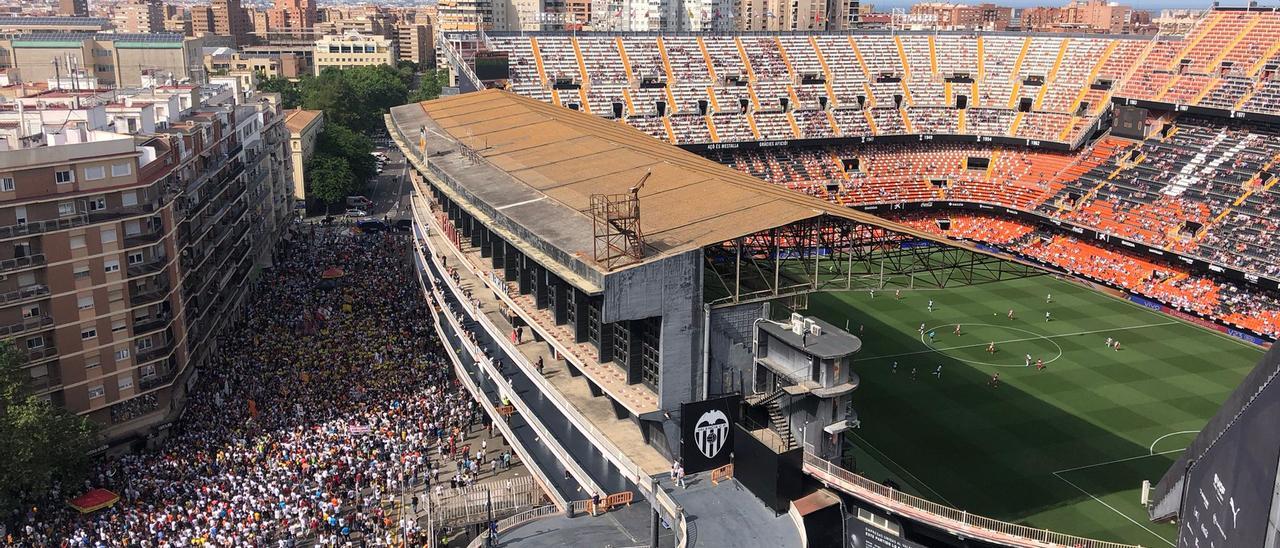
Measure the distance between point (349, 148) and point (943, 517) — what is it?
8577 cm

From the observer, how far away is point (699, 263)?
33469 mm

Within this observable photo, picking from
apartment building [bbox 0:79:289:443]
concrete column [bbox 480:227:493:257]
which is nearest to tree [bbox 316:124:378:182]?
apartment building [bbox 0:79:289:443]

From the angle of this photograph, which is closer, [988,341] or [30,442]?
[30,442]

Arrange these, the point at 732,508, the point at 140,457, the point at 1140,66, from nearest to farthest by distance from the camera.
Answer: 1. the point at 732,508
2. the point at 140,457
3. the point at 1140,66

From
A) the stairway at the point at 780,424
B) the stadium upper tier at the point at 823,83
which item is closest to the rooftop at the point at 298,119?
the stadium upper tier at the point at 823,83

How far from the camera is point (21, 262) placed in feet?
134

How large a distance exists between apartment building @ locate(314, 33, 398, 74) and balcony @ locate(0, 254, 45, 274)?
162 meters

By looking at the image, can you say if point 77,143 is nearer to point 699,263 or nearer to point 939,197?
point 699,263

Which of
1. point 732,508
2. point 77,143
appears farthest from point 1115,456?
point 77,143

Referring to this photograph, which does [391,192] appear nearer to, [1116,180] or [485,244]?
[485,244]

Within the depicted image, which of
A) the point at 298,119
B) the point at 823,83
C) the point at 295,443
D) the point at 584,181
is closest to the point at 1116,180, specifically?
the point at 823,83

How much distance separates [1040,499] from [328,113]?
346 ft

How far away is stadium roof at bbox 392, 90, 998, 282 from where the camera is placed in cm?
3522

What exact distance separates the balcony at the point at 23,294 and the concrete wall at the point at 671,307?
24886 millimetres
